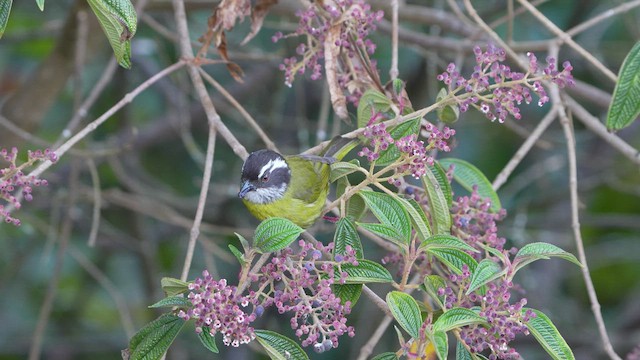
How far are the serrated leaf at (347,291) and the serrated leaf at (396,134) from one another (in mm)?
331

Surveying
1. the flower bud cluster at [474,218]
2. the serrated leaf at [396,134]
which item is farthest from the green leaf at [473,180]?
the serrated leaf at [396,134]

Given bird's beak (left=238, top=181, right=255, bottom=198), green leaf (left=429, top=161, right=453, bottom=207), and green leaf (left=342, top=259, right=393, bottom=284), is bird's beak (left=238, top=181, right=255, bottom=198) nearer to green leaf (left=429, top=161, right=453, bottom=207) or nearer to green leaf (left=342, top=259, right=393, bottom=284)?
green leaf (left=429, top=161, right=453, bottom=207)

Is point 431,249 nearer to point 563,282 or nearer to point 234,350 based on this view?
point 234,350

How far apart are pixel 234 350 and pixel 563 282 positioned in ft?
7.17

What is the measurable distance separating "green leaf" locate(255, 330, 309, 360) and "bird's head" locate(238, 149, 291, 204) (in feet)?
3.05

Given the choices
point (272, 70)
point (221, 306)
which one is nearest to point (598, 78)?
point (272, 70)

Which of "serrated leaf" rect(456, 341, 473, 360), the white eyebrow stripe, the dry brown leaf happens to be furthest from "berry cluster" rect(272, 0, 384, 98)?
"serrated leaf" rect(456, 341, 473, 360)

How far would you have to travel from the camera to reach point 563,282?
577 centimetres

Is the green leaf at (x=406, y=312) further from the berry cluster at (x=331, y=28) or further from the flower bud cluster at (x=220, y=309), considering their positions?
the berry cluster at (x=331, y=28)

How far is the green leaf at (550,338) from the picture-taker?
2.00 metres

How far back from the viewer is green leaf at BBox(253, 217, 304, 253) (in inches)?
78.1

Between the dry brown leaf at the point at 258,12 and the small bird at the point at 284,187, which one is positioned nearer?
the dry brown leaf at the point at 258,12

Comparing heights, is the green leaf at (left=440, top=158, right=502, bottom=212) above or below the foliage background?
below

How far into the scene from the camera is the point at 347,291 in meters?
2.14
